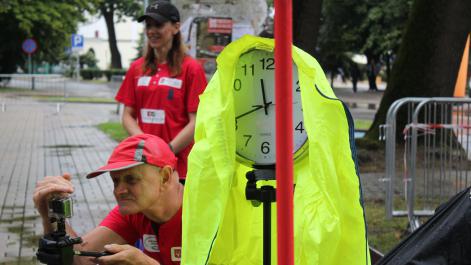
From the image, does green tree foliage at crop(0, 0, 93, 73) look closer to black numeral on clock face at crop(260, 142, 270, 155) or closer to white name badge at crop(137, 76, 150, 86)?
white name badge at crop(137, 76, 150, 86)

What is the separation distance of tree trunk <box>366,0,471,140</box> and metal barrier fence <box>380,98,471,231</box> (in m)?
4.16

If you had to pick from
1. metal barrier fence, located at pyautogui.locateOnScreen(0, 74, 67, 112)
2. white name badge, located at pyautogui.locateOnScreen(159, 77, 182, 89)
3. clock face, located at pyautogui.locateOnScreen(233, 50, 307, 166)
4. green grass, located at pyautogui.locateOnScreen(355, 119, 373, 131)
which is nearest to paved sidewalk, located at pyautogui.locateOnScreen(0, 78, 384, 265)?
metal barrier fence, located at pyautogui.locateOnScreen(0, 74, 67, 112)

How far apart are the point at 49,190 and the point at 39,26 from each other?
39718mm

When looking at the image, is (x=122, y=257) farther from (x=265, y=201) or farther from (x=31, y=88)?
(x=31, y=88)

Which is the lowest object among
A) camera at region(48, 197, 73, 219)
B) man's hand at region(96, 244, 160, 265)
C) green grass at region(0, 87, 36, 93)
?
green grass at region(0, 87, 36, 93)

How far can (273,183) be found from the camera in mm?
2521

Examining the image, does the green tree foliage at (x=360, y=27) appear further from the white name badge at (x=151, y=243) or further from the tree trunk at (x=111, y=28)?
the white name badge at (x=151, y=243)

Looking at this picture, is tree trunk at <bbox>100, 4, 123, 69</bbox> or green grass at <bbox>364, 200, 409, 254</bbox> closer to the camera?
green grass at <bbox>364, 200, 409, 254</bbox>

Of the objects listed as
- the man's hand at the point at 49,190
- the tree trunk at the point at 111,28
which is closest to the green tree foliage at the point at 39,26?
the tree trunk at the point at 111,28

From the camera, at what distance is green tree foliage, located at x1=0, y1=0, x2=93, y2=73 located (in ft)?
124

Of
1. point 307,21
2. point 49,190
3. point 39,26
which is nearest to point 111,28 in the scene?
point 39,26

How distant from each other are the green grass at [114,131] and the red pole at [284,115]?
12987mm

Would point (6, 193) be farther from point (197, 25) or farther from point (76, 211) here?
point (197, 25)

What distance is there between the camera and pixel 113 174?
268 centimetres
